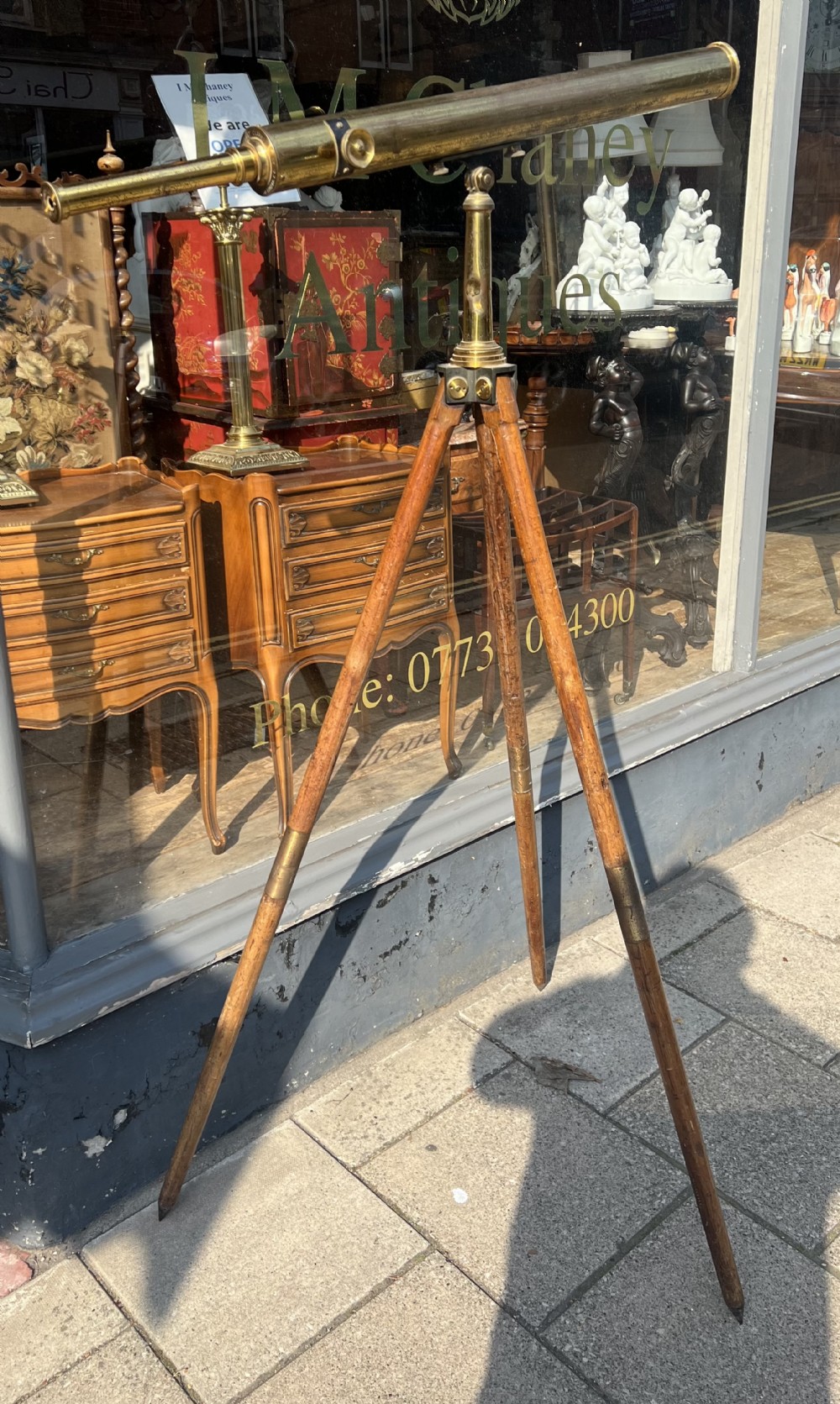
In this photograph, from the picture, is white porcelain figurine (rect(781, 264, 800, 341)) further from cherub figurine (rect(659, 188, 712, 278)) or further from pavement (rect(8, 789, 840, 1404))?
pavement (rect(8, 789, 840, 1404))

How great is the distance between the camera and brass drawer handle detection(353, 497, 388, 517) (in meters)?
2.57

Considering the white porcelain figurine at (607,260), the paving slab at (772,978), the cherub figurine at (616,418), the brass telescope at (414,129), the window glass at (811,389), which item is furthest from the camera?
the window glass at (811,389)

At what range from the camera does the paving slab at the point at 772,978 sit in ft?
8.86

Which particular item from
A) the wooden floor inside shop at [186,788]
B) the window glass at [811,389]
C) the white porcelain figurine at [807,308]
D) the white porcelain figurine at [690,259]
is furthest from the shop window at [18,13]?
the white porcelain figurine at [807,308]

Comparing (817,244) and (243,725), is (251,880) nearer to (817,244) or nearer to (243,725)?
(243,725)

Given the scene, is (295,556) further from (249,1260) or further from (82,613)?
(249,1260)

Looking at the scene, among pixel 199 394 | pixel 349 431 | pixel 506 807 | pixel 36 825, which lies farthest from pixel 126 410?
pixel 506 807

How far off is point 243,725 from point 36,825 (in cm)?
50

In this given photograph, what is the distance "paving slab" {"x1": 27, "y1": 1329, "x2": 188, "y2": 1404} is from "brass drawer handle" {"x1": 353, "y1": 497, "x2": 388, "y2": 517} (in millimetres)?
1674

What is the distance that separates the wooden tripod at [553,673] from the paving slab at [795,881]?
1.34m

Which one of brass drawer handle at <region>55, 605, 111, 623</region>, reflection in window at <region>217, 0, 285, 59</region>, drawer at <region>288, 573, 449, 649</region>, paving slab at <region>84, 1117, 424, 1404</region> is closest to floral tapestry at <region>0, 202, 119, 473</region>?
brass drawer handle at <region>55, 605, 111, 623</region>

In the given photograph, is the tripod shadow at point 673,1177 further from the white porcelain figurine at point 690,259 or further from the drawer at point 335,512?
the white porcelain figurine at point 690,259

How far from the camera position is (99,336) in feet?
7.69

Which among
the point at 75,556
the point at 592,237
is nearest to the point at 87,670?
the point at 75,556
